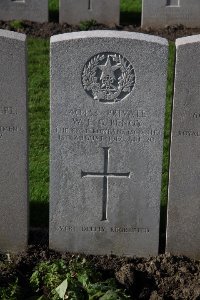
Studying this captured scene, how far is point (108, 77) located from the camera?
5258 millimetres

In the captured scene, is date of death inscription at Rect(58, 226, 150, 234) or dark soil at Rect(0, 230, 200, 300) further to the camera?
date of death inscription at Rect(58, 226, 150, 234)

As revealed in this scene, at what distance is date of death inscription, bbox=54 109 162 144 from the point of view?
5363mm

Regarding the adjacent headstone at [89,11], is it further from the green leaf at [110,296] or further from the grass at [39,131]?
the green leaf at [110,296]

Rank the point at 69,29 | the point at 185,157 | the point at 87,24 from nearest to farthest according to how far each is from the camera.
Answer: the point at 185,157
the point at 69,29
the point at 87,24

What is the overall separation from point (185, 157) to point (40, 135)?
282 centimetres

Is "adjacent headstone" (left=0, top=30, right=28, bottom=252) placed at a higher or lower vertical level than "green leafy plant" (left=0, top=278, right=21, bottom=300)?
higher

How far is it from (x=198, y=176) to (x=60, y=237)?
1.21 meters

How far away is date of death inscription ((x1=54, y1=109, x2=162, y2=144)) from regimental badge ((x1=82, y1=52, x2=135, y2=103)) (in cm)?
14

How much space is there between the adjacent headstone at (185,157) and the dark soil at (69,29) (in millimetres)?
5953

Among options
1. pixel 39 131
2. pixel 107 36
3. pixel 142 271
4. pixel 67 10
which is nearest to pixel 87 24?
pixel 67 10

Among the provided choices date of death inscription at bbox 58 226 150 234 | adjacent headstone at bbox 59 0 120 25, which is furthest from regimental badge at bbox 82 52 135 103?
adjacent headstone at bbox 59 0 120 25

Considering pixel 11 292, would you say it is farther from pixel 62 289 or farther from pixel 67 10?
pixel 67 10

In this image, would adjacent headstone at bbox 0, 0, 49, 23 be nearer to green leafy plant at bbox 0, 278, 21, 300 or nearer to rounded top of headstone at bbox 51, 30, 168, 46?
rounded top of headstone at bbox 51, 30, 168, 46

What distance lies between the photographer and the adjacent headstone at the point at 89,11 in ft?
37.9
